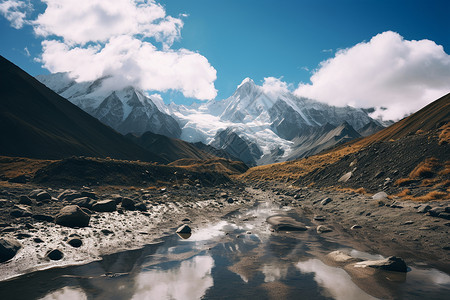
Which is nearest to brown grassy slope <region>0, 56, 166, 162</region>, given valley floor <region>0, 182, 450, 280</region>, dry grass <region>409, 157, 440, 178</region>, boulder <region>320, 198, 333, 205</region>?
valley floor <region>0, 182, 450, 280</region>

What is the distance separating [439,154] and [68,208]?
133ft

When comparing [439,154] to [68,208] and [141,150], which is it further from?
[141,150]

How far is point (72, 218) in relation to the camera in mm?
17891

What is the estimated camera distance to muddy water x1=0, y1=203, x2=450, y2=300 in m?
10.2

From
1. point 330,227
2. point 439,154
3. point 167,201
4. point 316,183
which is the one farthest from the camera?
point 316,183

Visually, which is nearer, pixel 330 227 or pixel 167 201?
pixel 330 227

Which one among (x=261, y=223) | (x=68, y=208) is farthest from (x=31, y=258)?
(x=261, y=223)

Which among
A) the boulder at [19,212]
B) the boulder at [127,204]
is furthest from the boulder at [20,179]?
the boulder at [19,212]

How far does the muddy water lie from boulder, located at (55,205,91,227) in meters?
5.28

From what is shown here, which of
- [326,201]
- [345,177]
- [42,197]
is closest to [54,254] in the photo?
[42,197]

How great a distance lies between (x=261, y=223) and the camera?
2597 centimetres

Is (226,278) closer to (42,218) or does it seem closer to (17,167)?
(42,218)

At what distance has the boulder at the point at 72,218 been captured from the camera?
58.2 ft

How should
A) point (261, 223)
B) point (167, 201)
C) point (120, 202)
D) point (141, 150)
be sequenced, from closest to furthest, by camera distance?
point (261, 223)
point (120, 202)
point (167, 201)
point (141, 150)
